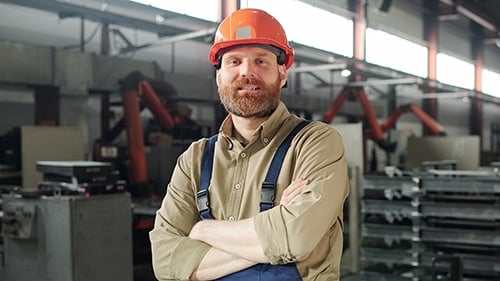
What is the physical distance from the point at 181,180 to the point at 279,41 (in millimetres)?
447

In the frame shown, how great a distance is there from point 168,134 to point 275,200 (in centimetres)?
492

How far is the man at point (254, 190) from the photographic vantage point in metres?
1.22

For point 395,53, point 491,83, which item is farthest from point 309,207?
point 491,83

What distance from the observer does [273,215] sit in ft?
4.01

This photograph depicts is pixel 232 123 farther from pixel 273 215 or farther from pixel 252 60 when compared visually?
pixel 273 215

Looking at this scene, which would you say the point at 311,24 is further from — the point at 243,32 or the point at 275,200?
the point at 275,200

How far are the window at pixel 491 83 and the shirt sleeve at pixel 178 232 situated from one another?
1115cm

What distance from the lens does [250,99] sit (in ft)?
4.43

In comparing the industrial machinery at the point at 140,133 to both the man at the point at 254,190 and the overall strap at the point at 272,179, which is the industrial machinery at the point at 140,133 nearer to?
the man at the point at 254,190

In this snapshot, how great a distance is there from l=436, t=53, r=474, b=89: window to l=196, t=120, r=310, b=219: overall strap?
8.55 m

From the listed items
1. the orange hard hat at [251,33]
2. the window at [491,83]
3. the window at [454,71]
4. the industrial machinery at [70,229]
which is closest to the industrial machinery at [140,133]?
the industrial machinery at [70,229]

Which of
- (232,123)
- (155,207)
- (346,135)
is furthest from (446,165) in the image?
(232,123)

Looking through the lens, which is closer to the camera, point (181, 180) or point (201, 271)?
point (201, 271)

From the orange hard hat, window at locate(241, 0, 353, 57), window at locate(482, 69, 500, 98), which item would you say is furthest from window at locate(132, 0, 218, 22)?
window at locate(482, 69, 500, 98)
